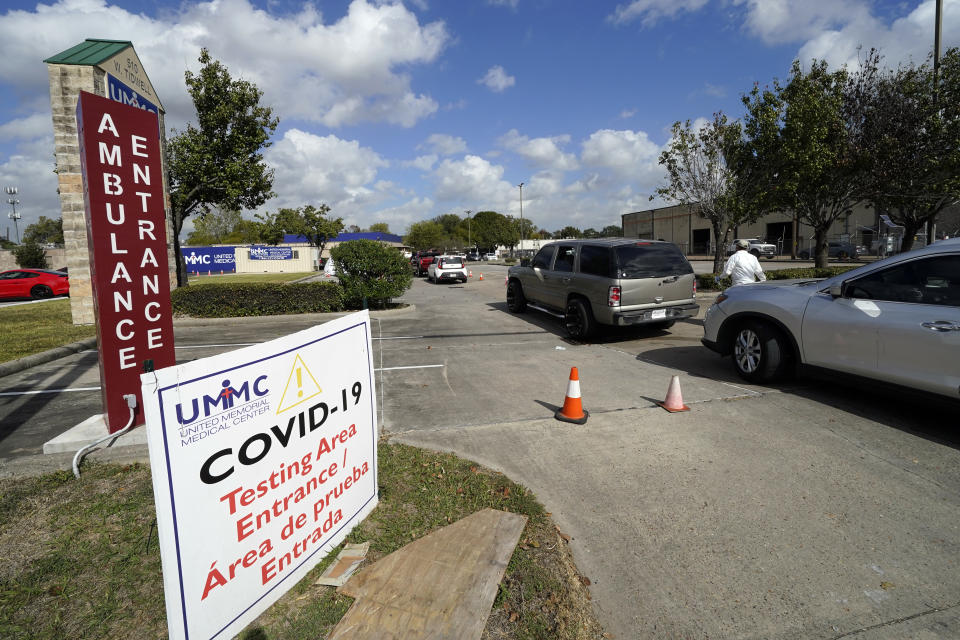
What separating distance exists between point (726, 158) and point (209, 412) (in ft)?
63.3

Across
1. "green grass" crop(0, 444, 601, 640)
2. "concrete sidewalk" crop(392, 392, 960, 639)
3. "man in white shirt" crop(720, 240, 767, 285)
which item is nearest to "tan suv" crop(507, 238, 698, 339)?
"man in white shirt" crop(720, 240, 767, 285)

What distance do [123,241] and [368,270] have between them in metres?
9.11

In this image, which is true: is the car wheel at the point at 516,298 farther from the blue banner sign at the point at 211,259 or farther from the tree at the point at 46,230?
the tree at the point at 46,230

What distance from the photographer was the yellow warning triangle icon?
2.50 m

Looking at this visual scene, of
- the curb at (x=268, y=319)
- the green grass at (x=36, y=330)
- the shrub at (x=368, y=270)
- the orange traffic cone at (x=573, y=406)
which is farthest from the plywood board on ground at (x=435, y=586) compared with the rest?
the shrub at (x=368, y=270)

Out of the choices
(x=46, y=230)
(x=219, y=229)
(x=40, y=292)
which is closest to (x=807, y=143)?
(x=40, y=292)

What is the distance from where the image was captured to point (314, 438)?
2.73 metres

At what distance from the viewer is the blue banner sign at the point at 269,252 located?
43719mm

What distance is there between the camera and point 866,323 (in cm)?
498

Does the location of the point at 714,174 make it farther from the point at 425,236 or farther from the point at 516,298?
the point at 425,236

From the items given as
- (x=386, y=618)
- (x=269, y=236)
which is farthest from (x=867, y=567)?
(x=269, y=236)

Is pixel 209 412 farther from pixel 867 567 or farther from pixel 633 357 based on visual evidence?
pixel 633 357

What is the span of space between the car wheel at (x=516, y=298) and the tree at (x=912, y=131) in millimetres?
12709

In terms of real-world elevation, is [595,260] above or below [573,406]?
above
